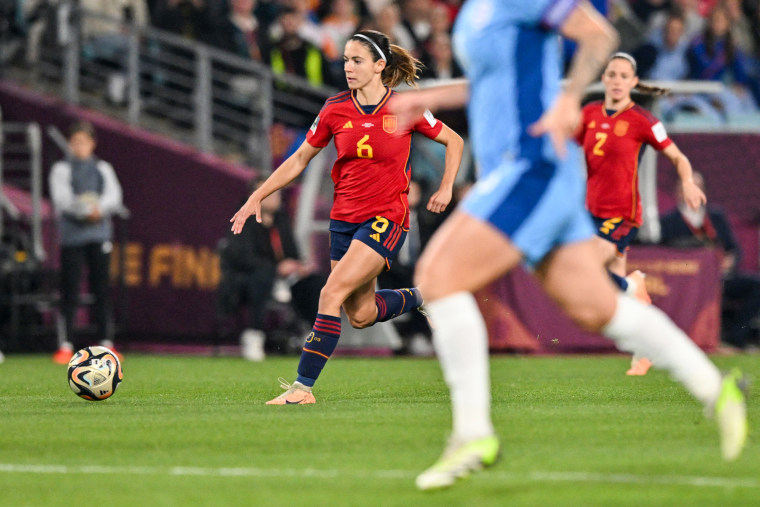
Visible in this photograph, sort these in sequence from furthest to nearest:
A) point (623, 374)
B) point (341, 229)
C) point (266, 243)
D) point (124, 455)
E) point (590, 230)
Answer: point (266, 243) → point (623, 374) → point (341, 229) → point (124, 455) → point (590, 230)

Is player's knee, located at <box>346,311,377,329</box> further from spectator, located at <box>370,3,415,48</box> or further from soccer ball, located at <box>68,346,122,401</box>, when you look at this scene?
spectator, located at <box>370,3,415,48</box>

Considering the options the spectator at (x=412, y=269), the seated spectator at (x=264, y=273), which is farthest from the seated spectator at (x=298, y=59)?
the spectator at (x=412, y=269)

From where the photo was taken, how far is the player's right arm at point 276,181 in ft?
26.5

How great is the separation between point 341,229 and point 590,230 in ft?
11.8

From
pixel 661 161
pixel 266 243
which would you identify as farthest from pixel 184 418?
pixel 661 161

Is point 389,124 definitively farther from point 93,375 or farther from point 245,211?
point 93,375

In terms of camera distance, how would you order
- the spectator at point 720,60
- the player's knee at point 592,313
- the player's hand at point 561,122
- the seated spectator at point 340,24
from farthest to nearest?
the spectator at point 720,60 < the seated spectator at point 340,24 < the player's knee at point 592,313 < the player's hand at point 561,122

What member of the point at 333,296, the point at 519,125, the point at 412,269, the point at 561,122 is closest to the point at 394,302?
the point at 333,296

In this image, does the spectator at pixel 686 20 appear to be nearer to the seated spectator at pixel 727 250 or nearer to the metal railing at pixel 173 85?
the seated spectator at pixel 727 250

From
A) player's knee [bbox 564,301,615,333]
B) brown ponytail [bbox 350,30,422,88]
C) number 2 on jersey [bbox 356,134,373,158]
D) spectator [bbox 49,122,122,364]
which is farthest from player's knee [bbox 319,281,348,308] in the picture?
spectator [bbox 49,122,122,364]

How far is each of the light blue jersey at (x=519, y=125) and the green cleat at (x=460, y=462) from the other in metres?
0.75

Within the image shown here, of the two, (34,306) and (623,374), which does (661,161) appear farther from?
(34,306)

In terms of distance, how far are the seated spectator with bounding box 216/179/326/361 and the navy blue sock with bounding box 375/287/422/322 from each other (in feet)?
20.3

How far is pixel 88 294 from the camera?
1677 centimetres
